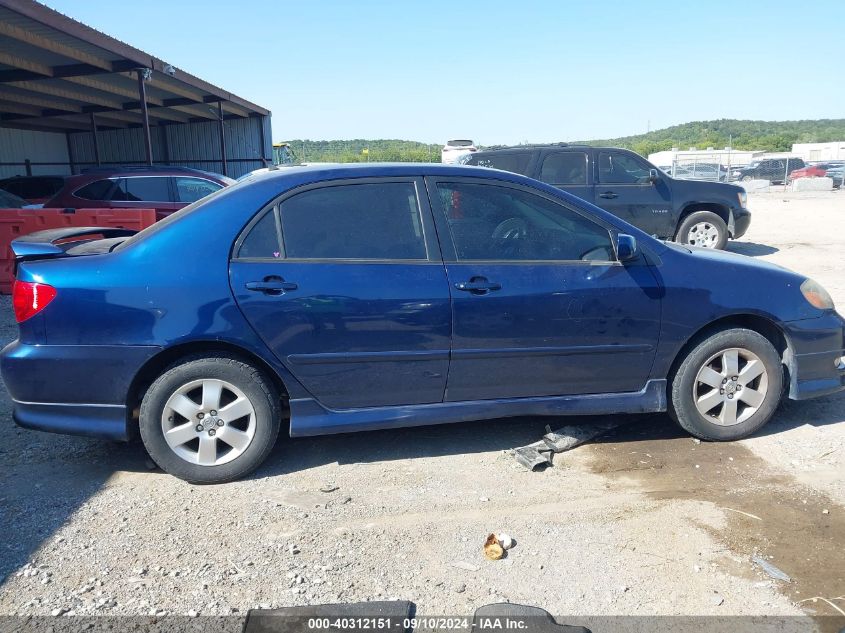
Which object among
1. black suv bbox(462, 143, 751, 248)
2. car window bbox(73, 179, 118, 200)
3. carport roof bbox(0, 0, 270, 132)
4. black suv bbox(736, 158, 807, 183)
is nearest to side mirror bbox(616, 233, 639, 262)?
black suv bbox(462, 143, 751, 248)

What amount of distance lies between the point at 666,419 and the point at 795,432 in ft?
2.61

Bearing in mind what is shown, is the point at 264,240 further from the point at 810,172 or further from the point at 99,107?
the point at 810,172

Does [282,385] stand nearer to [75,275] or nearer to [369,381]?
[369,381]

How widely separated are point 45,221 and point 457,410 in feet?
25.2

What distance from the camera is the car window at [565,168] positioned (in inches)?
403

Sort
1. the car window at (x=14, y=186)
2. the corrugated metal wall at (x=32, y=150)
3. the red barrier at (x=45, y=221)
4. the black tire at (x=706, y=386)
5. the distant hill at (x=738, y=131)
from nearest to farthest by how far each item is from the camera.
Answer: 1. the black tire at (x=706, y=386)
2. the red barrier at (x=45, y=221)
3. the car window at (x=14, y=186)
4. the corrugated metal wall at (x=32, y=150)
5. the distant hill at (x=738, y=131)

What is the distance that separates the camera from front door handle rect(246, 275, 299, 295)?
357 cm

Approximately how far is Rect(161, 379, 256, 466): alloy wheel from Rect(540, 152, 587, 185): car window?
7.57m

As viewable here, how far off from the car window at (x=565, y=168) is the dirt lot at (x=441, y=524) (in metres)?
6.39

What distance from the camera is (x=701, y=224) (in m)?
11.1

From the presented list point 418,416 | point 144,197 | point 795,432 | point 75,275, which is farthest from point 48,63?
point 795,432

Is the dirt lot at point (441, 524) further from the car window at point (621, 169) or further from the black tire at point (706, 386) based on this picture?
the car window at point (621, 169)

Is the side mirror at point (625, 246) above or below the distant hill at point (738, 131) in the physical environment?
below

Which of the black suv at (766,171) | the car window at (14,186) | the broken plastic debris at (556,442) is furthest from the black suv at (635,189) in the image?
the black suv at (766,171)
